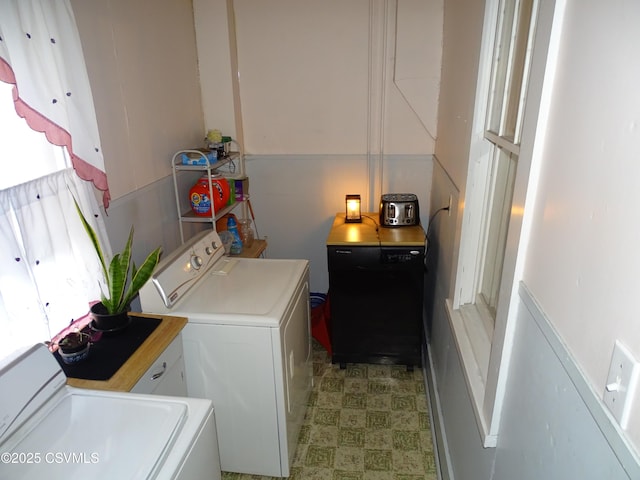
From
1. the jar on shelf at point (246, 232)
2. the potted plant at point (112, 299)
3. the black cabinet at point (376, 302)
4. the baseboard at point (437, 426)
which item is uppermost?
the potted plant at point (112, 299)

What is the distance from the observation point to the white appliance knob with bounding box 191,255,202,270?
209 centimetres

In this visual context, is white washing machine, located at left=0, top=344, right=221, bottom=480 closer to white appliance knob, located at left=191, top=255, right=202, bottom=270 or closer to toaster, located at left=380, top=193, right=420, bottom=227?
white appliance knob, located at left=191, top=255, right=202, bottom=270

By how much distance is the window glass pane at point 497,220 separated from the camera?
161 cm

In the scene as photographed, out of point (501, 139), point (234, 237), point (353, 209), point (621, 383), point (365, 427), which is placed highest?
point (501, 139)

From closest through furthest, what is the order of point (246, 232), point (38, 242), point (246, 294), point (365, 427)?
1. point (38, 242)
2. point (246, 294)
3. point (365, 427)
4. point (246, 232)

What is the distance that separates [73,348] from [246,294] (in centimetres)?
74

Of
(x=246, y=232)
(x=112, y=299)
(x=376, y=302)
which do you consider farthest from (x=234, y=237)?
(x=112, y=299)

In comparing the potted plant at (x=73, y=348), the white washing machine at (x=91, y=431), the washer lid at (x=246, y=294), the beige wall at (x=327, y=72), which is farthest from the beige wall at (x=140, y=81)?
the white washing machine at (x=91, y=431)

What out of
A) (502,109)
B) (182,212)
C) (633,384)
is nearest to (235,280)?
(182,212)

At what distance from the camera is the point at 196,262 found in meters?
2.12

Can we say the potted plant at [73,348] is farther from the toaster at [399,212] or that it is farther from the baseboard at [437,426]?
the toaster at [399,212]

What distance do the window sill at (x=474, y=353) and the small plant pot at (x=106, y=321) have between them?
125cm

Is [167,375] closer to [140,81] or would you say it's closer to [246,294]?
[246,294]

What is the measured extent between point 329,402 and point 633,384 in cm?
210
